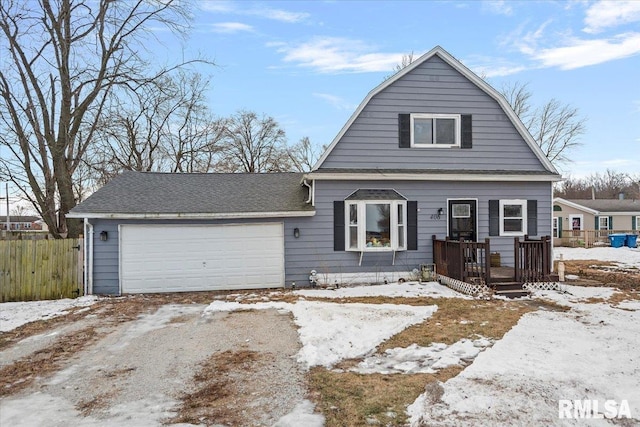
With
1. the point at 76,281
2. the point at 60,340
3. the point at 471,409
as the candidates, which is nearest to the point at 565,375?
the point at 471,409

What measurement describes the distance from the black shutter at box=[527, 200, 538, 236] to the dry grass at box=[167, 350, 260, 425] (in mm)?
9447

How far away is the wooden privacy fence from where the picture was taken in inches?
385

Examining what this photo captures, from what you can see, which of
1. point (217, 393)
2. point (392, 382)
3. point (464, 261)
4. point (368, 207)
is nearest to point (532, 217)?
point (464, 261)

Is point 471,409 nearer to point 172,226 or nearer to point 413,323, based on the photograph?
point 413,323

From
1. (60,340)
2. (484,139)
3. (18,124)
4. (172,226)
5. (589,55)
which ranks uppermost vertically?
(589,55)

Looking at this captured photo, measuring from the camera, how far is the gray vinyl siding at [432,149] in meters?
11.3

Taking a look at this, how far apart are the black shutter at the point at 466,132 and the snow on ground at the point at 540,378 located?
6331 mm

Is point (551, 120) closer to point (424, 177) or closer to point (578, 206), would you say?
point (578, 206)

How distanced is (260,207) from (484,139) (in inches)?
267

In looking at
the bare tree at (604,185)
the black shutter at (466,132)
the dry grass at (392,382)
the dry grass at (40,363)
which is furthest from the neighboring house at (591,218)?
the dry grass at (40,363)

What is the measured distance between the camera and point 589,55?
48.5 ft

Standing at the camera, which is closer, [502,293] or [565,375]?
[565,375]

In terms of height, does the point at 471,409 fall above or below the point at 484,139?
below

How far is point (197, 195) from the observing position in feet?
38.4
